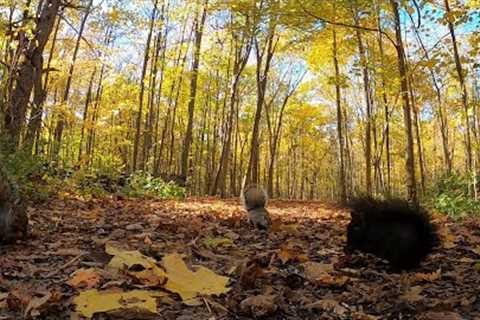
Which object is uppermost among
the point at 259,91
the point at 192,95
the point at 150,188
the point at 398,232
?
the point at 192,95

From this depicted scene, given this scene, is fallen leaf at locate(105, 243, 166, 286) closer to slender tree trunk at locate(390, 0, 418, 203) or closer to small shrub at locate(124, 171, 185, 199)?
slender tree trunk at locate(390, 0, 418, 203)

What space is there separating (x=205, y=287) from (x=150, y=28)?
64.8 feet

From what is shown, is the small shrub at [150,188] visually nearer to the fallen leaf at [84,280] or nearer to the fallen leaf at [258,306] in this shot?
the fallen leaf at [84,280]

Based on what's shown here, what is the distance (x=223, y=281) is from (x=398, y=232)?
1272 mm

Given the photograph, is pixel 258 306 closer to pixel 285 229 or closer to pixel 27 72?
pixel 285 229

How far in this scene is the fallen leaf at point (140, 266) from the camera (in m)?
2.18

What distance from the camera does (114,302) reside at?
1852 mm

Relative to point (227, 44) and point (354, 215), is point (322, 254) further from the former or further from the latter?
point (227, 44)

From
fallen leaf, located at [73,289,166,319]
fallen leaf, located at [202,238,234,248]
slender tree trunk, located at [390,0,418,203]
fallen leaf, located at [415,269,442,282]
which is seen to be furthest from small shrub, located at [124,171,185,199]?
fallen leaf, located at [73,289,166,319]

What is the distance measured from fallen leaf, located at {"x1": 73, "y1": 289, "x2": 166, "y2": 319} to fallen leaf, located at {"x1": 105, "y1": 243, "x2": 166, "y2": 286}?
14 centimetres

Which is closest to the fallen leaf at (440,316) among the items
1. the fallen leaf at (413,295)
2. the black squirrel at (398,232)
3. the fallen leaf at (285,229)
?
the fallen leaf at (413,295)

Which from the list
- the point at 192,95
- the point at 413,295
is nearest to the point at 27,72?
the point at 413,295

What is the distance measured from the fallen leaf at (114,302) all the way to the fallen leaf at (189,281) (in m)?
0.13

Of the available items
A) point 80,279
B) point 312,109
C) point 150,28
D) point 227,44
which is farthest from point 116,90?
point 80,279
